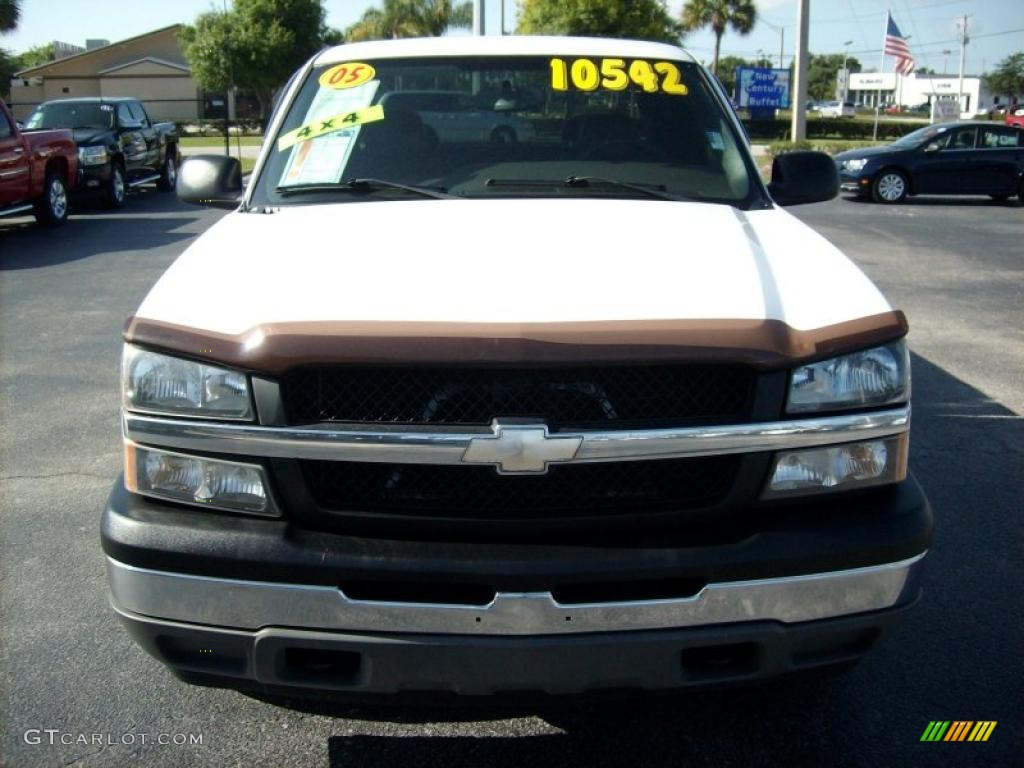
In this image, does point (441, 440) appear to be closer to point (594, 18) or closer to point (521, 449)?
point (521, 449)

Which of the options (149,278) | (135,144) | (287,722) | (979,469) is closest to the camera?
(287,722)

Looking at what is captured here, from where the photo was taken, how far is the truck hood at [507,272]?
242 cm

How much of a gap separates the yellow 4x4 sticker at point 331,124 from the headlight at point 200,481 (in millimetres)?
1742

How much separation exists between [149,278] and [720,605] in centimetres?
937

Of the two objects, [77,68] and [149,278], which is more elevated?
[77,68]

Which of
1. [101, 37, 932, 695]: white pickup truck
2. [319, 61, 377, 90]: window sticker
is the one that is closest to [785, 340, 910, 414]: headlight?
[101, 37, 932, 695]: white pickup truck

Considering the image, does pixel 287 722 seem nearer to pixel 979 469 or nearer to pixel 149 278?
pixel 979 469

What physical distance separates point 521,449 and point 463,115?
6.91 feet

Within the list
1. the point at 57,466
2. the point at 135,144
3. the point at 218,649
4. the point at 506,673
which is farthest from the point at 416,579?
the point at 135,144

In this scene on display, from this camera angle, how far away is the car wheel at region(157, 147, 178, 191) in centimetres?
1981

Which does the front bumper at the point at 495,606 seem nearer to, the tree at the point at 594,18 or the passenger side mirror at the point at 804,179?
the passenger side mirror at the point at 804,179

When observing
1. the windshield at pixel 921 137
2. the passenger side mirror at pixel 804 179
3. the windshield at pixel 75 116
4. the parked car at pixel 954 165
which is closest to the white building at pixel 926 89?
the windshield at pixel 921 137

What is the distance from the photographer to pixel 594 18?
1686 inches

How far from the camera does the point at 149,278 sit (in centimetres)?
1055
